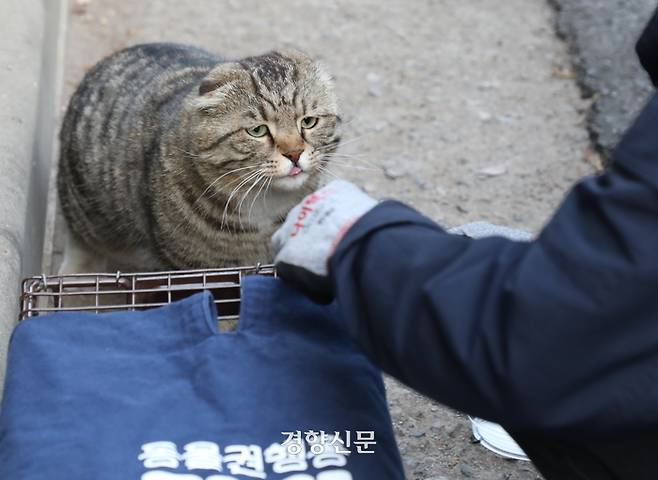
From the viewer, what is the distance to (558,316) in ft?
4.88

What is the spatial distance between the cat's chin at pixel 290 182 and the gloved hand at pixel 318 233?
44.7 inches

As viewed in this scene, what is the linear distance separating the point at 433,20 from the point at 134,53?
6.26 ft

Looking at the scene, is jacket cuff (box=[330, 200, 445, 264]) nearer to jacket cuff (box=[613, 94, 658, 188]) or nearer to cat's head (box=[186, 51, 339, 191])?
jacket cuff (box=[613, 94, 658, 188])

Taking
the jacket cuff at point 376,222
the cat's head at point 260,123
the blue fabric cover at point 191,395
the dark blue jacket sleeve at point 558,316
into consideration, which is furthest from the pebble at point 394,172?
the dark blue jacket sleeve at point 558,316

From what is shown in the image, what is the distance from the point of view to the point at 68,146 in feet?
12.1

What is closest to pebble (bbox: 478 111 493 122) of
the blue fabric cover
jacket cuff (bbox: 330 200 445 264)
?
the blue fabric cover

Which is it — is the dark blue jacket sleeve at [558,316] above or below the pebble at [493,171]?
below

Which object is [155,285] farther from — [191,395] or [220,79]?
[220,79]

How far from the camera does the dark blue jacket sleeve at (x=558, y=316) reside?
1.47 m

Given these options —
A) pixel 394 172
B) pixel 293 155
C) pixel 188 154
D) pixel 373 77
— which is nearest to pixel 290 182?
pixel 293 155

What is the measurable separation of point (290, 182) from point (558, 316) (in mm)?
1647

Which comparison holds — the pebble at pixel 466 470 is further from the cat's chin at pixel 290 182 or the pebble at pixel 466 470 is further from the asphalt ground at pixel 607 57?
the asphalt ground at pixel 607 57

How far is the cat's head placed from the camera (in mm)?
3008

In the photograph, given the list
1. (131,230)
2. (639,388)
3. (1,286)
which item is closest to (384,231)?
(639,388)
